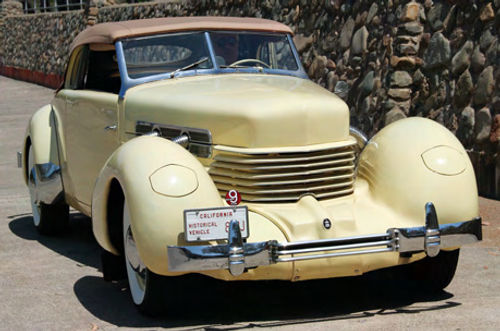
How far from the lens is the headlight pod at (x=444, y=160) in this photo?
5422 millimetres

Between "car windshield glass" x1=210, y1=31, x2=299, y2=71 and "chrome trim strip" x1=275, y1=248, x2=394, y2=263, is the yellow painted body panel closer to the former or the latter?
"chrome trim strip" x1=275, y1=248, x2=394, y2=263

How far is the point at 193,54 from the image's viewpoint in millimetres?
6438

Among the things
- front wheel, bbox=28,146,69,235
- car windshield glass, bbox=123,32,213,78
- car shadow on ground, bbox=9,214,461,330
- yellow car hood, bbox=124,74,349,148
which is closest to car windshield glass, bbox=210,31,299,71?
car windshield glass, bbox=123,32,213,78

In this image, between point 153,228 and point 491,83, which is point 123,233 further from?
point 491,83

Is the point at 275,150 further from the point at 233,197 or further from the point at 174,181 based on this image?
the point at 174,181

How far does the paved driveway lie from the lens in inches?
198

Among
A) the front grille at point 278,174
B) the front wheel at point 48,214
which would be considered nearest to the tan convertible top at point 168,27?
the front wheel at point 48,214

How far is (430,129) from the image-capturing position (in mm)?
5684

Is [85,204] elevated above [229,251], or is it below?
below

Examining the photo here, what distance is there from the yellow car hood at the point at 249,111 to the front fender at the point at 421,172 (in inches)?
13.8

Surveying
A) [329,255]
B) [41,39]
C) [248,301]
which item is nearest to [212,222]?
[329,255]

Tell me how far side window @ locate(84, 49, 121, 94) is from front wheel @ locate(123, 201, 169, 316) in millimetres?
1847

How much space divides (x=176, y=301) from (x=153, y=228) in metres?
0.73

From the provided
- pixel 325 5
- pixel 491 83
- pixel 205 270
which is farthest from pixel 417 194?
pixel 325 5
